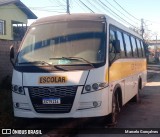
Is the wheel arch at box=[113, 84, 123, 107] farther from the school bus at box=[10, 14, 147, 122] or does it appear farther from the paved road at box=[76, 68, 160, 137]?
the paved road at box=[76, 68, 160, 137]

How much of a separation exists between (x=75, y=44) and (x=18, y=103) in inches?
75.8

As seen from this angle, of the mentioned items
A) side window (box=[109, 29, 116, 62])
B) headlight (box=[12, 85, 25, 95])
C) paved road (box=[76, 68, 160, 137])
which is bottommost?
paved road (box=[76, 68, 160, 137])

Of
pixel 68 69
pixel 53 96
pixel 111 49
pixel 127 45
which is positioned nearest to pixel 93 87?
pixel 68 69

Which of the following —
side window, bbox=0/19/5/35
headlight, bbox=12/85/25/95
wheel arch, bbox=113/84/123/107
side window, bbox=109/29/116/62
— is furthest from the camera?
side window, bbox=0/19/5/35

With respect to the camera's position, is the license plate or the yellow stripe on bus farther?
the yellow stripe on bus

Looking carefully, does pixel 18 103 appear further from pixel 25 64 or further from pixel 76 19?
pixel 76 19

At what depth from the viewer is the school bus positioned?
25.2 feet

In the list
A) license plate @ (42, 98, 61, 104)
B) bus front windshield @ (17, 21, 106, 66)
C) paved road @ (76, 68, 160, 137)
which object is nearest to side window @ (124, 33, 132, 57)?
paved road @ (76, 68, 160, 137)

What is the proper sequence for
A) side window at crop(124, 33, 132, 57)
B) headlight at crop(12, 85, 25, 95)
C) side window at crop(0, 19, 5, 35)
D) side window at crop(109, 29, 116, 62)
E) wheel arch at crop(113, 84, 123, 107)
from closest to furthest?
headlight at crop(12, 85, 25, 95) → side window at crop(109, 29, 116, 62) → wheel arch at crop(113, 84, 123, 107) → side window at crop(124, 33, 132, 57) → side window at crop(0, 19, 5, 35)

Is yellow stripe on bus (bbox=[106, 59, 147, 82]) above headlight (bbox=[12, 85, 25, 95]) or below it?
above

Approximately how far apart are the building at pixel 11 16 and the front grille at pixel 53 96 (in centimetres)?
2185

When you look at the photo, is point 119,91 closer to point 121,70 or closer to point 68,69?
point 121,70

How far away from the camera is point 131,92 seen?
11680 millimetres

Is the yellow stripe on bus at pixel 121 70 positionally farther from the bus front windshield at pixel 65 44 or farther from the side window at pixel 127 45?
the bus front windshield at pixel 65 44
